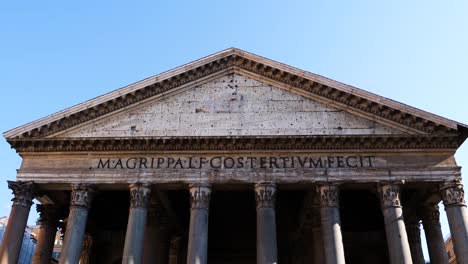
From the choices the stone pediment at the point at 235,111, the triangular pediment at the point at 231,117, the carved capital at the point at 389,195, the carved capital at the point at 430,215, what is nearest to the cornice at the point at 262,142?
the stone pediment at the point at 235,111

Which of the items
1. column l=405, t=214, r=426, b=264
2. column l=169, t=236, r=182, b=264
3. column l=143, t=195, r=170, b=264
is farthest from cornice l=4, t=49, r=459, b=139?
column l=169, t=236, r=182, b=264

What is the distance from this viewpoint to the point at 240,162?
14570 mm

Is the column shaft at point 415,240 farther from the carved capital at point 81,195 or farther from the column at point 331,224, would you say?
the carved capital at point 81,195

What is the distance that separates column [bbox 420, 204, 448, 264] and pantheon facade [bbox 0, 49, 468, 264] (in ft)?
0.15

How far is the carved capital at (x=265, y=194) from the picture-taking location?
45.4 ft

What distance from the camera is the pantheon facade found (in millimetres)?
13719

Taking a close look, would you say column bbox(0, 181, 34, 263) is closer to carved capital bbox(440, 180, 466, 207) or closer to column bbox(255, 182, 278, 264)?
column bbox(255, 182, 278, 264)

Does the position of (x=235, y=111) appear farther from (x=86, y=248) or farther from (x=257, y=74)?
(x=86, y=248)

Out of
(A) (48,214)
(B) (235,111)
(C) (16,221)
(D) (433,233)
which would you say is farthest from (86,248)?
(D) (433,233)

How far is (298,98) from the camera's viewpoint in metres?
15.8

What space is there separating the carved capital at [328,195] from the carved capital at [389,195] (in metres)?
1.37

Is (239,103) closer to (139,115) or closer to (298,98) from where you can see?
(298,98)

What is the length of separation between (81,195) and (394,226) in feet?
31.8

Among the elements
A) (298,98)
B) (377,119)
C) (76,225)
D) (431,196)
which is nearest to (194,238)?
(76,225)
